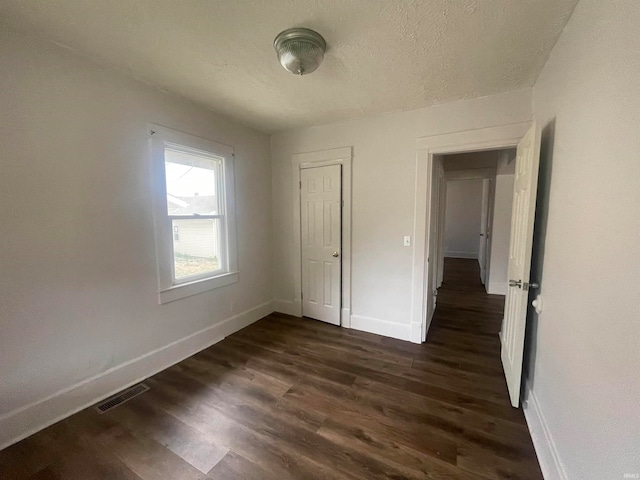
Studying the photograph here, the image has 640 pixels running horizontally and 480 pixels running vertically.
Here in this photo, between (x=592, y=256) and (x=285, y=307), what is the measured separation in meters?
3.26

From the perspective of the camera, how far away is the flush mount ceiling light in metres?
1.52

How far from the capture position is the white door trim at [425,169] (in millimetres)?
2344

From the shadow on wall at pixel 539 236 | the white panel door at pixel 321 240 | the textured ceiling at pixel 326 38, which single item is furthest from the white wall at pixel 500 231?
the white panel door at pixel 321 240

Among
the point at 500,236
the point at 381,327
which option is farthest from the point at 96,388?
the point at 500,236

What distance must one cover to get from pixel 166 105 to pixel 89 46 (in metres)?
0.63

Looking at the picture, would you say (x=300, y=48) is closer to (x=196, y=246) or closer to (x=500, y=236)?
(x=196, y=246)

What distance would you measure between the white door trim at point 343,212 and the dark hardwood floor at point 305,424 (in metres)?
0.74

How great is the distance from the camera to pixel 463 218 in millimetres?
8141

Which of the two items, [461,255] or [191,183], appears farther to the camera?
[461,255]

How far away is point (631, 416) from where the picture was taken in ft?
2.60

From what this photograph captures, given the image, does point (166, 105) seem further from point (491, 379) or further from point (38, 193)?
point (491, 379)

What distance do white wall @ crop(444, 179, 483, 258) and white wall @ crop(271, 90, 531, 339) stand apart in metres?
5.88

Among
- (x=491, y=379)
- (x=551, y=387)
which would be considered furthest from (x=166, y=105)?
(x=491, y=379)

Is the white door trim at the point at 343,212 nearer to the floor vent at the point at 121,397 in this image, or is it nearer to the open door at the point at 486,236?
the floor vent at the point at 121,397
